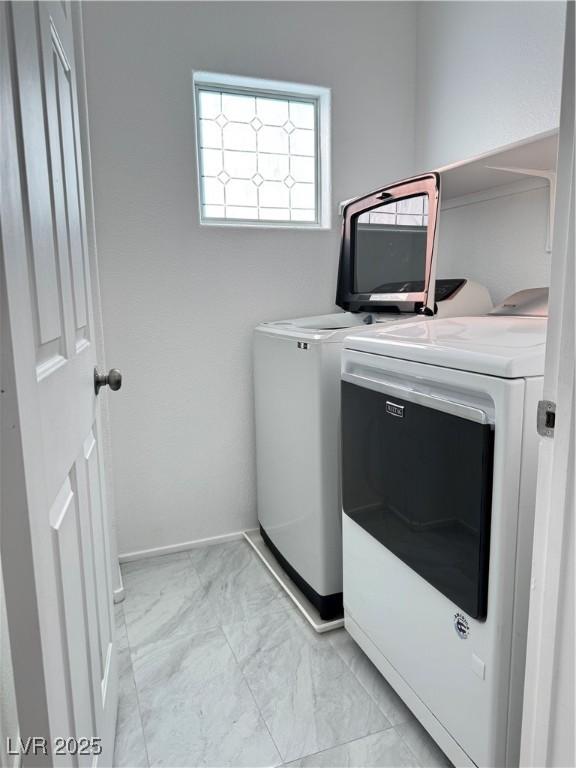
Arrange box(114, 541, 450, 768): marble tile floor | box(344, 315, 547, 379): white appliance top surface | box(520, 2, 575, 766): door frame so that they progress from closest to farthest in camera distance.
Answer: box(520, 2, 575, 766): door frame → box(344, 315, 547, 379): white appliance top surface → box(114, 541, 450, 768): marble tile floor

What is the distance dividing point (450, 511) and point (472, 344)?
353mm

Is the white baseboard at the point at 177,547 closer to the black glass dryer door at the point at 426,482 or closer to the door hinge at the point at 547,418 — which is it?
the black glass dryer door at the point at 426,482

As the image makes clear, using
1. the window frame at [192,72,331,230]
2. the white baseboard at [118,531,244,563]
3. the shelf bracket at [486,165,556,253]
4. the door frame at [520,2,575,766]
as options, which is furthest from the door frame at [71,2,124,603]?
the shelf bracket at [486,165,556,253]

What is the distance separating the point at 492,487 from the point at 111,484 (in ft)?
5.18

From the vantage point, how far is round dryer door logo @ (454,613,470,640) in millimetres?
1061

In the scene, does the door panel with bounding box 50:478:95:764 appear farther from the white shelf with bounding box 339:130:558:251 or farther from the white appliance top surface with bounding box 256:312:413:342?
the white shelf with bounding box 339:130:558:251

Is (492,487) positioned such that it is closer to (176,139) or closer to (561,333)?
(561,333)

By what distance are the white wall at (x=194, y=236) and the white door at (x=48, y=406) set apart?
0.95 m

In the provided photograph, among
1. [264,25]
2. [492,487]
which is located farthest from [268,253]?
[492,487]

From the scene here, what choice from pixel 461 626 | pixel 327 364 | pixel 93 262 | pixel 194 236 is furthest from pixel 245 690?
pixel 194 236

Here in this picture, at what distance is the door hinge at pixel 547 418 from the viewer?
0.74 m

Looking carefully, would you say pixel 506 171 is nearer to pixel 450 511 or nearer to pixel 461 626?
pixel 450 511

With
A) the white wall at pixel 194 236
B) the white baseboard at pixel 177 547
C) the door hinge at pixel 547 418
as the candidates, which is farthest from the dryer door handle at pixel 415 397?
the white baseboard at pixel 177 547

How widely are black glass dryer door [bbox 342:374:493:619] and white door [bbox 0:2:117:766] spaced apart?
2.27ft
